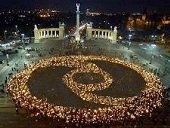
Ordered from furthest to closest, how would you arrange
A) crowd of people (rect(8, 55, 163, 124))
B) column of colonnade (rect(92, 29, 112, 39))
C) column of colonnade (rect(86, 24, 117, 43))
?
column of colonnade (rect(92, 29, 112, 39)) < column of colonnade (rect(86, 24, 117, 43)) < crowd of people (rect(8, 55, 163, 124))

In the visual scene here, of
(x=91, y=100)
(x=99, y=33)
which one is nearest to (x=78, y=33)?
(x=99, y=33)

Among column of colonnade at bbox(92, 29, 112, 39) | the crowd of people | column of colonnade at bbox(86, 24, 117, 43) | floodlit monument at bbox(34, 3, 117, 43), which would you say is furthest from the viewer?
column of colonnade at bbox(92, 29, 112, 39)

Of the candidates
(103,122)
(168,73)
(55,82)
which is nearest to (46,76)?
(55,82)

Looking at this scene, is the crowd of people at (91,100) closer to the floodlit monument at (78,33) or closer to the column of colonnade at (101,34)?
the floodlit monument at (78,33)

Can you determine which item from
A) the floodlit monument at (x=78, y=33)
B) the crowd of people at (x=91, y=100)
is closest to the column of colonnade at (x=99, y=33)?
the floodlit monument at (x=78, y=33)

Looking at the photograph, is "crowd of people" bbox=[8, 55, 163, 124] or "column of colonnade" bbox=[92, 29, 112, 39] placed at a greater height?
"column of colonnade" bbox=[92, 29, 112, 39]

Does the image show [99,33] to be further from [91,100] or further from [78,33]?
[91,100]

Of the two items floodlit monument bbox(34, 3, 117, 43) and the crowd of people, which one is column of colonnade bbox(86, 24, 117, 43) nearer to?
floodlit monument bbox(34, 3, 117, 43)

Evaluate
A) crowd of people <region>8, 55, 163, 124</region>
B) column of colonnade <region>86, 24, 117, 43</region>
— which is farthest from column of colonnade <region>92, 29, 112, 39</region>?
crowd of people <region>8, 55, 163, 124</region>

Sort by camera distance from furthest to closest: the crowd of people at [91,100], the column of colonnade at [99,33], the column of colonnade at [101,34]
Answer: the column of colonnade at [101,34] → the column of colonnade at [99,33] → the crowd of people at [91,100]
